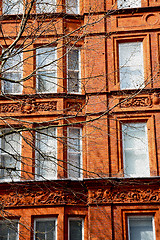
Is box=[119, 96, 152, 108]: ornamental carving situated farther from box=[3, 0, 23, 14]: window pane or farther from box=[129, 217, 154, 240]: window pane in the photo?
box=[3, 0, 23, 14]: window pane

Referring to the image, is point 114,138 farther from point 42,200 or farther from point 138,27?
point 138,27

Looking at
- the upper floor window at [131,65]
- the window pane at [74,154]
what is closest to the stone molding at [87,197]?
the window pane at [74,154]

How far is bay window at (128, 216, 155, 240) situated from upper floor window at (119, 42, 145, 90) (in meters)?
5.11

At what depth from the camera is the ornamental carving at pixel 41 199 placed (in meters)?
16.4

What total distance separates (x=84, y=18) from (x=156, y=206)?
8129 mm

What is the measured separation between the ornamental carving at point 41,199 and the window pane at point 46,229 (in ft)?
2.34

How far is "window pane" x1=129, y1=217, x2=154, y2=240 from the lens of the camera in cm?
1612

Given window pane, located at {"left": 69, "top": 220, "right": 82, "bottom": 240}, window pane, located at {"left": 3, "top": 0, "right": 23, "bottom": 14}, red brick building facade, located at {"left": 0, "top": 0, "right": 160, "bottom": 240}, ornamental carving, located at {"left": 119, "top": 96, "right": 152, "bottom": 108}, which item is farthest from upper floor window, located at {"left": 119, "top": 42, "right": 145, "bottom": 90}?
window pane, located at {"left": 69, "top": 220, "right": 82, "bottom": 240}

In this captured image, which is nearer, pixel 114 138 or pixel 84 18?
pixel 114 138

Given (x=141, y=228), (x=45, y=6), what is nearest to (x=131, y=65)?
(x=45, y=6)

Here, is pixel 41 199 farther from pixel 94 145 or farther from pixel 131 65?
pixel 131 65

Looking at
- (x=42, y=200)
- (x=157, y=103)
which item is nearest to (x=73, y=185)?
(x=42, y=200)

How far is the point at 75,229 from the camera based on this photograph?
16422 millimetres

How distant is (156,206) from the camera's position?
1611cm
